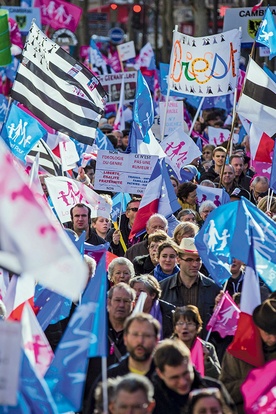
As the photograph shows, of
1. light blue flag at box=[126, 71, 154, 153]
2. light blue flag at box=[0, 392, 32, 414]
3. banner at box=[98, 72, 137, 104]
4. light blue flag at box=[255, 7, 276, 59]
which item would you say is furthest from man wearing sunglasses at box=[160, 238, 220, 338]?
banner at box=[98, 72, 137, 104]

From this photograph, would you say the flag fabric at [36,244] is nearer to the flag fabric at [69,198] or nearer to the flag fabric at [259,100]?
the flag fabric at [69,198]

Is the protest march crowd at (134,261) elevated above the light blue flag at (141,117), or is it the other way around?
the protest march crowd at (134,261)

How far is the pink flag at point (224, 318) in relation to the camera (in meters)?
8.64

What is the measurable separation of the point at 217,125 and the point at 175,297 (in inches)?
506

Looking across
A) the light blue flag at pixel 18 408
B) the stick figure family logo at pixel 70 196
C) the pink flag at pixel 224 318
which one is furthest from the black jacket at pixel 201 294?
the light blue flag at pixel 18 408

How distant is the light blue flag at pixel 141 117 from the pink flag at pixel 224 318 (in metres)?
5.66

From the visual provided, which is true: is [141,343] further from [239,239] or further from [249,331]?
[239,239]

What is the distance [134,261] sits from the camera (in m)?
10.6

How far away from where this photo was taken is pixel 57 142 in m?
15.5

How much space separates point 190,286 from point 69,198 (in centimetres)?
306

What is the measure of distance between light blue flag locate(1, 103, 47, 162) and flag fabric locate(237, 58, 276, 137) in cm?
207

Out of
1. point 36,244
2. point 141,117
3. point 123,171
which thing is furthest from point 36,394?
point 141,117

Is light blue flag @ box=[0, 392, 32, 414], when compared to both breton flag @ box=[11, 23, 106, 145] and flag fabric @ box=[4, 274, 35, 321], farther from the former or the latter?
breton flag @ box=[11, 23, 106, 145]

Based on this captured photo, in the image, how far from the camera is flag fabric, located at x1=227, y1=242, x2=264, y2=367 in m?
7.31
